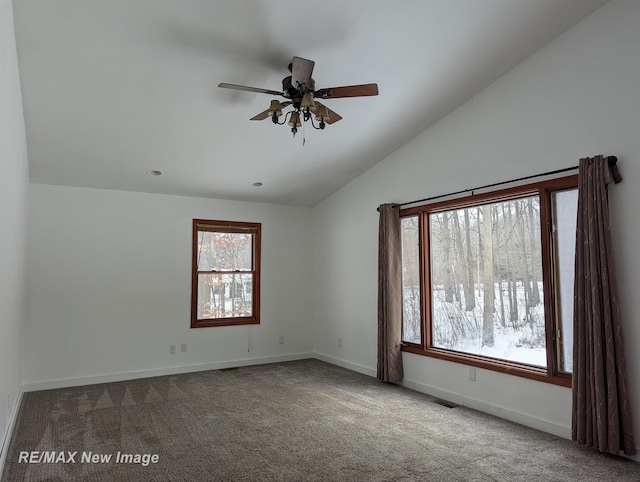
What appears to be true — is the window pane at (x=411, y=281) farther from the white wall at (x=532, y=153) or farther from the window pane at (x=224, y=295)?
the window pane at (x=224, y=295)

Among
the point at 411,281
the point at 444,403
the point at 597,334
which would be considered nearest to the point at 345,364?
the point at 411,281

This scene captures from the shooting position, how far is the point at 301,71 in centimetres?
323

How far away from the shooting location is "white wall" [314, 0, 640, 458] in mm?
3336

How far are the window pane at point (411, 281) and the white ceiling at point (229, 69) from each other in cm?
111

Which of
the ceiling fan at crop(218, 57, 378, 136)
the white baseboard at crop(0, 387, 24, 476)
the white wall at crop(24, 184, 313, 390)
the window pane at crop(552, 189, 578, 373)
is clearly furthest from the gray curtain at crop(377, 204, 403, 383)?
the white baseboard at crop(0, 387, 24, 476)

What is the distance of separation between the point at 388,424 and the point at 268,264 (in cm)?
359

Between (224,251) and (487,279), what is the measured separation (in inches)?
151

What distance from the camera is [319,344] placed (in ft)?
23.4

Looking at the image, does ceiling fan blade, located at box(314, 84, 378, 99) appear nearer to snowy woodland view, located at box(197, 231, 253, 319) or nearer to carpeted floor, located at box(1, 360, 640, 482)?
carpeted floor, located at box(1, 360, 640, 482)

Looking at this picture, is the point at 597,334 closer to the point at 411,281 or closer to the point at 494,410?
the point at 494,410

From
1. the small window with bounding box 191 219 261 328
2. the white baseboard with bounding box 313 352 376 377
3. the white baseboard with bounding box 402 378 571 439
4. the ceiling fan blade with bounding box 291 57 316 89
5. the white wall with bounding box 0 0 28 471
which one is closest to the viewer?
the white wall with bounding box 0 0 28 471

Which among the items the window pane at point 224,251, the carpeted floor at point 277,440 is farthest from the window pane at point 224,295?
the carpeted floor at point 277,440

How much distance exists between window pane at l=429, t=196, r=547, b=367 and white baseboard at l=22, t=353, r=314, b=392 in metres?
2.78

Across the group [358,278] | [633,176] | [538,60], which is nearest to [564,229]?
[633,176]
